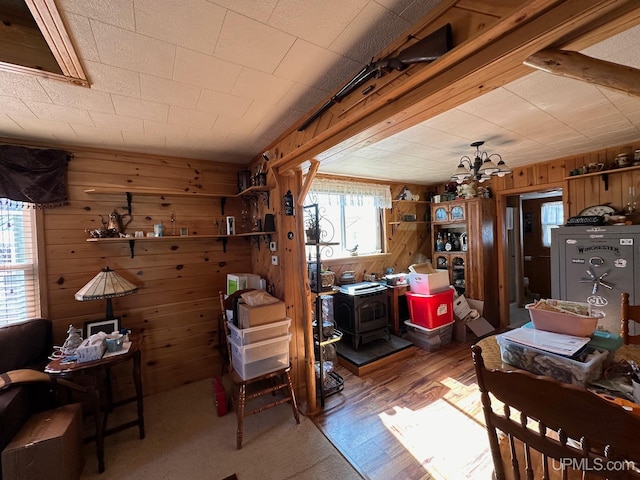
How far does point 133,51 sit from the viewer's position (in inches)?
47.4

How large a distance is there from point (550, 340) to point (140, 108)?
2.60m

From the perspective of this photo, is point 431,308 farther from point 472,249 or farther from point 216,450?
point 216,450

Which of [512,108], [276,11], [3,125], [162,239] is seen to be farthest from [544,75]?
[3,125]

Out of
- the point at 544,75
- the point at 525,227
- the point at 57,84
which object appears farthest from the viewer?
the point at 525,227

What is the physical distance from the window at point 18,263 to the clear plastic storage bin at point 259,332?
66.5 inches

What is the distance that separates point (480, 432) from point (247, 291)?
2192mm

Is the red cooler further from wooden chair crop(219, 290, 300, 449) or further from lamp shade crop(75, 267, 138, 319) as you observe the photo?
lamp shade crop(75, 267, 138, 319)

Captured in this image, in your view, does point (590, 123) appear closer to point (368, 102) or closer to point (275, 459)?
point (368, 102)

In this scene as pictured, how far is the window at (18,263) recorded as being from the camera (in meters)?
2.13

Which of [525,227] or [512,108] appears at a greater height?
[512,108]

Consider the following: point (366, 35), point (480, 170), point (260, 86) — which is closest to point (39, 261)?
point (260, 86)

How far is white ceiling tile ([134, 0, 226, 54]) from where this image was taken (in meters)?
0.97

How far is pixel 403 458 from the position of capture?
1.81m

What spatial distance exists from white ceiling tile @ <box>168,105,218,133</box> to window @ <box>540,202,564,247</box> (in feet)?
20.9
